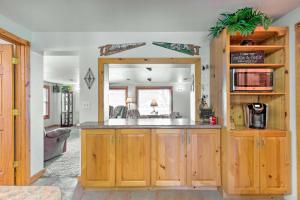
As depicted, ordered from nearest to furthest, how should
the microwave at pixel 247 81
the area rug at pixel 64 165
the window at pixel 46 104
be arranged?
the microwave at pixel 247 81 → the area rug at pixel 64 165 → the window at pixel 46 104

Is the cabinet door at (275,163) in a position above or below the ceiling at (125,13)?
below

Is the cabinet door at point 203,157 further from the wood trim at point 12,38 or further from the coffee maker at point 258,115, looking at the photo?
the wood trim at point 12,38

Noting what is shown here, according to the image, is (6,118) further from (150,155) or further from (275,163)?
(275,163)

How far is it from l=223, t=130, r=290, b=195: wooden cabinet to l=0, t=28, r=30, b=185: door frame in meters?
2.74

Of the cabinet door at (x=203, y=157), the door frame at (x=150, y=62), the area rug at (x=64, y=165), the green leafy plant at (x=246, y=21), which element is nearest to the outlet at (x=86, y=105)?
the door frame at (x=150, y=62)

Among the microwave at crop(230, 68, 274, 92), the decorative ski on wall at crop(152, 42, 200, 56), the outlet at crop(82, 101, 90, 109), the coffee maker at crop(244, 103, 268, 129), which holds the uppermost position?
the decorative ski on wall at crop(152, 42, 200, 56)

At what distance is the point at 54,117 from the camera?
37.7 feet

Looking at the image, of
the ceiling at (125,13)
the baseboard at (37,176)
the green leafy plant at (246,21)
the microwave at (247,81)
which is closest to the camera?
the ceiling at (125,13)

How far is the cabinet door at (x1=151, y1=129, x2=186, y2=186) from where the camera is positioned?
3080 millimetres

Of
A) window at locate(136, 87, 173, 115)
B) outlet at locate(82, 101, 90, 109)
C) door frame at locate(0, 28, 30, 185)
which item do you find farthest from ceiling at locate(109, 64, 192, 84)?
door frame at locate(0, 28, 30, 185)

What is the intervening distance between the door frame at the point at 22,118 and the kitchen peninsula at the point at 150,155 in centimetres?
94

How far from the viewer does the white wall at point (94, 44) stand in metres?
3.58

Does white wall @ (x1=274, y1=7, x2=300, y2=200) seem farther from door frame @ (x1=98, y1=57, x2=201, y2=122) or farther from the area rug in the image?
the area rug

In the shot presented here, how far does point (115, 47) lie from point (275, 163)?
2.63m
